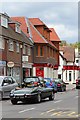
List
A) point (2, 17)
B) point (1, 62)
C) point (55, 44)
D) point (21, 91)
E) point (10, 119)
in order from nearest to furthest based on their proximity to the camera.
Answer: point (10, 119), point (21, 91), point (1, 62), point (2, 17), point (55, 44)

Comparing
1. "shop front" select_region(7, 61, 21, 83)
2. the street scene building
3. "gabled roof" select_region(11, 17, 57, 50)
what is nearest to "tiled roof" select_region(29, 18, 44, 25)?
the street scene building

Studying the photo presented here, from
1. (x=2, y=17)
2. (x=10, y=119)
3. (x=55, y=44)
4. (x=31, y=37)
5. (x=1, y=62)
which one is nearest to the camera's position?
(x=10, y=119)

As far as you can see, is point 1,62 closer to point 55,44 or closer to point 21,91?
point 21,91

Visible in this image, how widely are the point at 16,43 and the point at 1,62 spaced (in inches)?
234

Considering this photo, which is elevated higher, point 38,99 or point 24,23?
point 24,23

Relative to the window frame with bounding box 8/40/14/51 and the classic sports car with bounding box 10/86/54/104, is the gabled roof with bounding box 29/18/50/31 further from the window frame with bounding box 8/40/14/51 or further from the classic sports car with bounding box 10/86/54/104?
the classic sports car with bounding box 10/86/54/104

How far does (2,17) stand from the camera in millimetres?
42688

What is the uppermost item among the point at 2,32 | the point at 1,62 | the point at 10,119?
the point at 2,32

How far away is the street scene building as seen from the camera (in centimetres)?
4181

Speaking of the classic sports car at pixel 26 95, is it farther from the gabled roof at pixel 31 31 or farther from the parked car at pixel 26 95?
the gabled roof at pixel 31 31

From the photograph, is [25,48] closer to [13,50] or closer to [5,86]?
[13,50]

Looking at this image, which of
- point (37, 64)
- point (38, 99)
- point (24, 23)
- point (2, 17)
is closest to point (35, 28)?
point (24, 23)

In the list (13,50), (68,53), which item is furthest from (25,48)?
(68,53)

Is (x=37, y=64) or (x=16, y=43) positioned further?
(x=37, y=64)
